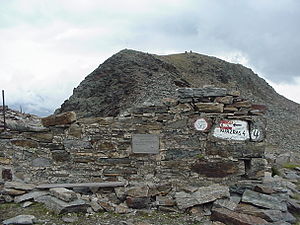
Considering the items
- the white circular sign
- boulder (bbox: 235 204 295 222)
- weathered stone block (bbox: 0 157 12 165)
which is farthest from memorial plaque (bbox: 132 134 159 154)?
weathered stone block (bbox: 0 157 12 165)

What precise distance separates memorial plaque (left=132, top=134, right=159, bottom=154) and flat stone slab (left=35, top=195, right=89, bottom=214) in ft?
5.29

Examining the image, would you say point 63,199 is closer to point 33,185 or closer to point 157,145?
point 33,185

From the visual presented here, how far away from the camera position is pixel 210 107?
6.64 meters

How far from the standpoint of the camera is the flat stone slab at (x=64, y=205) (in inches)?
219

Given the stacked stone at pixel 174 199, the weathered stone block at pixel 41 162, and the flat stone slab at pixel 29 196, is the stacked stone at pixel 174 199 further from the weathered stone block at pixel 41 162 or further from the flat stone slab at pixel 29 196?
the weathered stone block at pixel 41 162

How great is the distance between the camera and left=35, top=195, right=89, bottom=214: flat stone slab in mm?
5570

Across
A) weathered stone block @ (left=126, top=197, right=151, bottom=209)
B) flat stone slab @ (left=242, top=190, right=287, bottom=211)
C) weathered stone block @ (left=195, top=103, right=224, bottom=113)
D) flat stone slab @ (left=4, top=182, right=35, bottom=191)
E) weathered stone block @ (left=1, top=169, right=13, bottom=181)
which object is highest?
weathered stone block @ (left=195, top=103, right=224, bottom=113)

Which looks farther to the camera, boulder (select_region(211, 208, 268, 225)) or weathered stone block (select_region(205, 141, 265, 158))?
weathered stone block (select_region(205, 141, 265, 158))

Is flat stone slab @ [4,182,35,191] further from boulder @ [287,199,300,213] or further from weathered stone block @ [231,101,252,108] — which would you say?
boulder @ [287,199,300,213]

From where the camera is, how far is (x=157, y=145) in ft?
22.1

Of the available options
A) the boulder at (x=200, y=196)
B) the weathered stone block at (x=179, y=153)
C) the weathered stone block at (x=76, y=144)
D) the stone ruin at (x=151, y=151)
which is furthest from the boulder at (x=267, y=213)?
the weathered stone block at (x=76, y=144)

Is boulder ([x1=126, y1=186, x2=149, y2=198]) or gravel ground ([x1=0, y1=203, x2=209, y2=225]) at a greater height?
boulder ([x1=126, y1=186, x2=149, y2=198])

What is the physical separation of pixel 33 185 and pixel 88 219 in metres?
1.75

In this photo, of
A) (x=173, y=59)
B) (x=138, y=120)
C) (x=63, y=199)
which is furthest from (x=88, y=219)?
(x=173, y=59)
